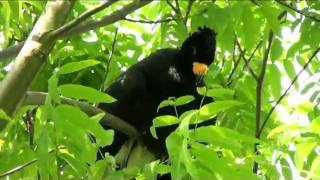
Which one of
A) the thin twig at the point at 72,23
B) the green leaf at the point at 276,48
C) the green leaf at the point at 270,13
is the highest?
the thin twig at the point at 72,23

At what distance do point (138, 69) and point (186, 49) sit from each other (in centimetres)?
47

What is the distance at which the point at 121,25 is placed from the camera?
157 inches

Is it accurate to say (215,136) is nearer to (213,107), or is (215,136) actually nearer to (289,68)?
(213,107)

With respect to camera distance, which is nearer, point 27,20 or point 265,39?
point 265,39

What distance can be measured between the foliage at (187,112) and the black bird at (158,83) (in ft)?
0.37

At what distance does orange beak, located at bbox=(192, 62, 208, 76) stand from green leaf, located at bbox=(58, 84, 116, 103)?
194 cm

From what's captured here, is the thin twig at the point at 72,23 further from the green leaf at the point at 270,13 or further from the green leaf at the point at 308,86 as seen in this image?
the green leaf at the point at 308,86

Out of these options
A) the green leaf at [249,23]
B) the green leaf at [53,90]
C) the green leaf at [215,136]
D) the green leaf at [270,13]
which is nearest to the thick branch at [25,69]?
the green leaf at [53,90]

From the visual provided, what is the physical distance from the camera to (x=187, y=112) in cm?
208

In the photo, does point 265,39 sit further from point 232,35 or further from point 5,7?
point 5,7

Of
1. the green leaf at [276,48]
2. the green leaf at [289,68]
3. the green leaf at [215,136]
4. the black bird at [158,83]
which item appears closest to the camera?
the green leaf at [215,136]

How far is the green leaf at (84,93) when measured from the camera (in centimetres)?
204

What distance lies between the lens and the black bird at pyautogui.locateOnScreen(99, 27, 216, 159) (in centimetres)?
359

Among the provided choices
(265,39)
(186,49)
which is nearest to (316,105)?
(265,39)
